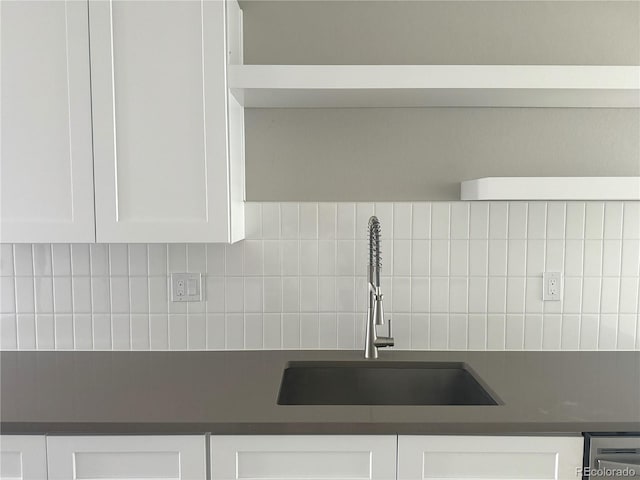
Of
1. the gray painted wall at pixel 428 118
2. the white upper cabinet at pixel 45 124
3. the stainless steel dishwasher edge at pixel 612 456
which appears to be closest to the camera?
the stainless steel dishwasher edge at pixel 612 456

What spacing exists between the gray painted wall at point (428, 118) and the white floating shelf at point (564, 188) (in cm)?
35

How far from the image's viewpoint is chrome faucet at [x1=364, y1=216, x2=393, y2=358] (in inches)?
67.8

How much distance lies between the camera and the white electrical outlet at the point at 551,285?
190 cm

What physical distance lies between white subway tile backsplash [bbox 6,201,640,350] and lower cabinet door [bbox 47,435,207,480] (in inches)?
24.0

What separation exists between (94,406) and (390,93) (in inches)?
49.6

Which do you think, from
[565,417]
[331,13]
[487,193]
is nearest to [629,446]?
[565,417]

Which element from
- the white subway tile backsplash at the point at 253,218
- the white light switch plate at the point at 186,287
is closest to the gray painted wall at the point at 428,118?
the white subway tile backsplash at the point at 253,218

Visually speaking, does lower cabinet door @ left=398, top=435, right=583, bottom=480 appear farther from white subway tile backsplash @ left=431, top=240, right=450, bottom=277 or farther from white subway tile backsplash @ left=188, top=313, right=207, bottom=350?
white subway tile backsplash @ left=188, top=313, right=207, bottom=350

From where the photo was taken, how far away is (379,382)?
1814 mm

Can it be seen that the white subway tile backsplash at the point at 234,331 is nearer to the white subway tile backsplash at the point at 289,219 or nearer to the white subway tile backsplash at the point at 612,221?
the white subway tile backsplash at the point at 289,219

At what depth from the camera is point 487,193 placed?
158cm

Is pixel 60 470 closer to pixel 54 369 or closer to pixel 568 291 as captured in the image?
pixel 54 369

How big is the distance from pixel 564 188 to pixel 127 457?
1441mm

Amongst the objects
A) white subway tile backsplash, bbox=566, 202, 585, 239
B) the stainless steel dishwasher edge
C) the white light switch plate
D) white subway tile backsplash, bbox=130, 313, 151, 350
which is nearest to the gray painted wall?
white subway tile backsplash, bbox=566, 202, 585, 239
